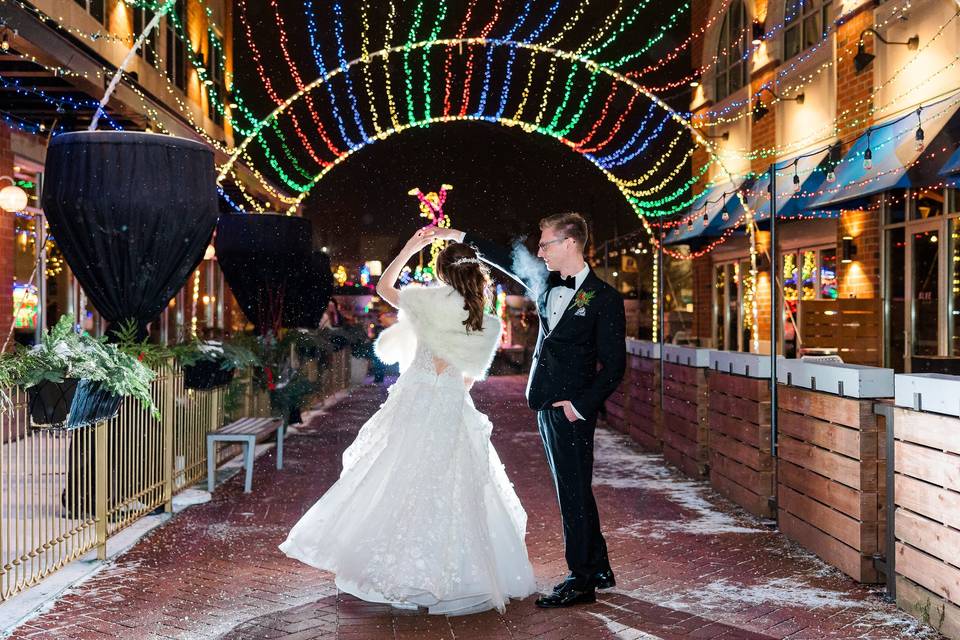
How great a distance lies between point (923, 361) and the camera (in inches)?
392

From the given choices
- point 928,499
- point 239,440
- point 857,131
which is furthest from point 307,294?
point 928,499

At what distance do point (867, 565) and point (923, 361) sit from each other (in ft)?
17.7

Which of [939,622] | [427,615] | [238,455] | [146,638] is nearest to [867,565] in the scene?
[939,622]

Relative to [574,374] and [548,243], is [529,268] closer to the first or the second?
[548,243]

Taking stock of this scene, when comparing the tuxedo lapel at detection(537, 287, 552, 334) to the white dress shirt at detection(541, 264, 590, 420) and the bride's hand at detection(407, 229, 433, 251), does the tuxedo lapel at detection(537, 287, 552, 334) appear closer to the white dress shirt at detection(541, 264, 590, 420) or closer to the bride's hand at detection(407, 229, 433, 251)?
the white dress shirt at detection(541, 264, 590, 420)

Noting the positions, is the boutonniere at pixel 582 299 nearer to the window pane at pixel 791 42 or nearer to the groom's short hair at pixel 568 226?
the groom's short hair at pixel 568 226

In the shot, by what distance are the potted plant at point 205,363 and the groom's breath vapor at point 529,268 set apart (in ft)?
11.2

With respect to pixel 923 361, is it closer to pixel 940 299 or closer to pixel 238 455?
pixel 940 299

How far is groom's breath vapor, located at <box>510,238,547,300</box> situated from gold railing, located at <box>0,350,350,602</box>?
245cm

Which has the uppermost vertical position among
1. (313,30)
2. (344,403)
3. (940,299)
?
(313,30)

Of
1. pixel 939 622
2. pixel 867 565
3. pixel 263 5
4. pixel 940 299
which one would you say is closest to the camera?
pixel 939 622

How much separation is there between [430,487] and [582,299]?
44.2 inches

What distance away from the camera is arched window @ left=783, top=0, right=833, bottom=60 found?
640 inches

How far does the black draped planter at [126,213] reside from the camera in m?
6.76
